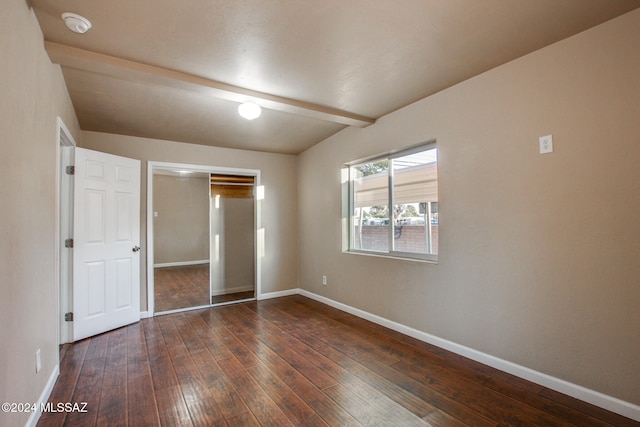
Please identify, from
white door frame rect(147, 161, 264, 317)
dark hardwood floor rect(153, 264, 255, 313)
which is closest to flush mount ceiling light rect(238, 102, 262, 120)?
white door frame rect(147, 161, 264, 317)

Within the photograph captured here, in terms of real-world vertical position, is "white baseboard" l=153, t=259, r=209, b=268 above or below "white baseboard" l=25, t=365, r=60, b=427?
above

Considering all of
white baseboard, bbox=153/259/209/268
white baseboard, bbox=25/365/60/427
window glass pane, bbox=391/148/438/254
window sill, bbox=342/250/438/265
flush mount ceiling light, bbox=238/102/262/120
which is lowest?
white baseboard, bbox=25/365/60/427

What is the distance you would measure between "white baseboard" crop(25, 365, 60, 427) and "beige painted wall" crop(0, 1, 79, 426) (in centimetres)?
5

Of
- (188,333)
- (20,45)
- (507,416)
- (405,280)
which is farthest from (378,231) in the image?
(20,45)

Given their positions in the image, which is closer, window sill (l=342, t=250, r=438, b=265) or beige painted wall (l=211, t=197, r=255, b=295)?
window sill (l=342, t=250, r=438, b=265)

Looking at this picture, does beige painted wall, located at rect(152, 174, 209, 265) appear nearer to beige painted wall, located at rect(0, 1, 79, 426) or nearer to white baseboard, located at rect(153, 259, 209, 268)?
white baseboard, located at rect(153, 259, 209, 268)

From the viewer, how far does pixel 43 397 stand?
2055mm

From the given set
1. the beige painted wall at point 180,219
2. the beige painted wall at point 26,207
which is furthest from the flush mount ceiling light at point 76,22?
the beige painted wall at point 180,219

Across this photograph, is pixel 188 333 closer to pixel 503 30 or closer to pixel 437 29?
pixel 437 29

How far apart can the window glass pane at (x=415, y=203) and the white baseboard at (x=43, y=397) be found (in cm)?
322

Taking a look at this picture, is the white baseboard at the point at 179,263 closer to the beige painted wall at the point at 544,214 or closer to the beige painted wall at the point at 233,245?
the beige painted wall at the point at 233,245

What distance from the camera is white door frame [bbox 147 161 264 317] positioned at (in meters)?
4.10

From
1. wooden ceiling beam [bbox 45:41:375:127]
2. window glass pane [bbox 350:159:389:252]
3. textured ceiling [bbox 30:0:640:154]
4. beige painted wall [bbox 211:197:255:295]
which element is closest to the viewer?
textured ceiling [bbox 30:0:640:154]

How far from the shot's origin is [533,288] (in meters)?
2.27
